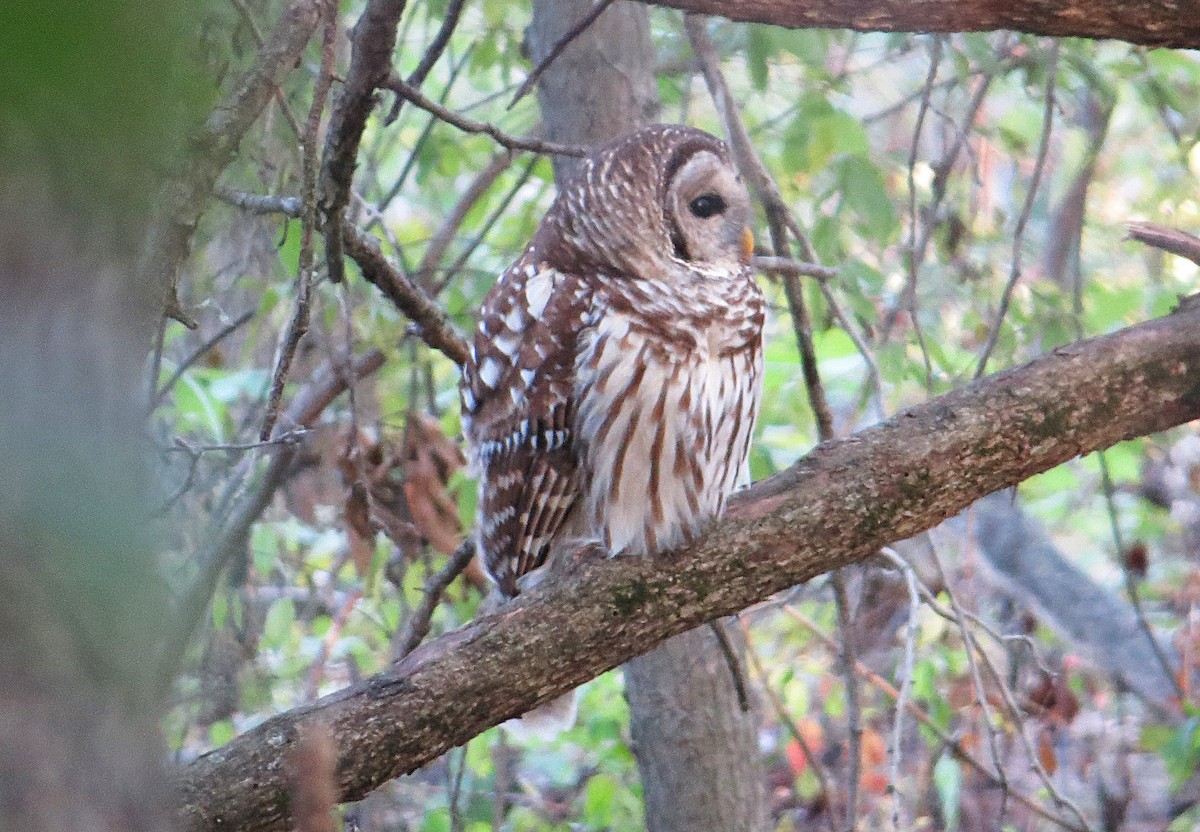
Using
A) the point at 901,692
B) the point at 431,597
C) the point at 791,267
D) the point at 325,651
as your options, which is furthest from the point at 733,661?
the point at 325,651

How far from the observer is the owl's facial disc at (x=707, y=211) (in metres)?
2.58

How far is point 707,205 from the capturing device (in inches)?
105

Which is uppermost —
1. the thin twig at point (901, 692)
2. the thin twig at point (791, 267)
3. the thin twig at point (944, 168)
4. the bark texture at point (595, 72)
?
the bark texture at point (595, 72)

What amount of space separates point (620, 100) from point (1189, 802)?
379cm

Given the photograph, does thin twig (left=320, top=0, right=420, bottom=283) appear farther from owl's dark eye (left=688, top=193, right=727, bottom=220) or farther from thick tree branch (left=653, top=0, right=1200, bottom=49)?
owl's dark eye (left=688, top=193, right=727, bottom=220)

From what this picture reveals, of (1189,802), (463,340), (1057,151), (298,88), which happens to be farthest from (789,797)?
(1057,151)

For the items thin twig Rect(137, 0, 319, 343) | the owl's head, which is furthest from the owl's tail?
thin twig Rect(137, 0, 319, 343)

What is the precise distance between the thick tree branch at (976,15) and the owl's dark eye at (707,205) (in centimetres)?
48

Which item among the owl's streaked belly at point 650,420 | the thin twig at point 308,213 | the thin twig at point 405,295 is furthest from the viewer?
the owl's streaked belly at point 650,420

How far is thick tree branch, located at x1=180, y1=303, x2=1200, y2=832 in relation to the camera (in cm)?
188

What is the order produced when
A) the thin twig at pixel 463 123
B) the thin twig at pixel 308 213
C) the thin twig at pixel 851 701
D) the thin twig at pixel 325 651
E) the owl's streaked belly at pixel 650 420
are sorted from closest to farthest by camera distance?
the thin twig at pixel 308 213
the thin twig at pixel 463 123
the owl's streaked belly at pixel 650 420
the thin twig at pixel 851 701
the thin twig at pixel 325 651

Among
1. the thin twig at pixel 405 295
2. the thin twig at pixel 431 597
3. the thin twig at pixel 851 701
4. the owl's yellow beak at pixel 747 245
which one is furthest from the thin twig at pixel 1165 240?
the thin twig at pixel 431 597

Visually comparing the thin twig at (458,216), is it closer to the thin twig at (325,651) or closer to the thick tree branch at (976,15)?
the thin twig at (325,651)

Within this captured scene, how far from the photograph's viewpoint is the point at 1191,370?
2.45 metres
